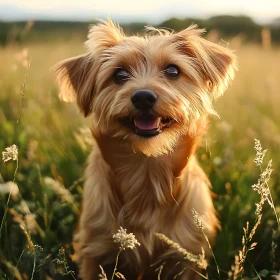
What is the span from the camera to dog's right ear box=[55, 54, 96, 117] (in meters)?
2.89

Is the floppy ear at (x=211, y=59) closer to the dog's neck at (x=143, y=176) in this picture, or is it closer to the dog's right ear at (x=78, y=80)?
the dog's neck at (x=143, y=176)

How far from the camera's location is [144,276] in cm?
289

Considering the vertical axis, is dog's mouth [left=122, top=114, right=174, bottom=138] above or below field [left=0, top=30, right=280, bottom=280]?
above

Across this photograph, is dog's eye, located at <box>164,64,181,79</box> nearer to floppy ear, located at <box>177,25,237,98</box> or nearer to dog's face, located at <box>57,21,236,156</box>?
dog's face, located at <box>57,21,236,156</box>

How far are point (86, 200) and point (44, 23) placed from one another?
14260 millimetres

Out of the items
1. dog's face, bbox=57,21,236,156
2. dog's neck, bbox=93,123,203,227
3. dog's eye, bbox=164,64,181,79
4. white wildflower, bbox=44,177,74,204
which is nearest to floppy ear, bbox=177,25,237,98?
dog's face, bbox=57,21,236,156

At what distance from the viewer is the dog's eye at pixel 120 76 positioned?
9.04 ft

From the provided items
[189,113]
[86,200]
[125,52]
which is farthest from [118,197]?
[125,52]

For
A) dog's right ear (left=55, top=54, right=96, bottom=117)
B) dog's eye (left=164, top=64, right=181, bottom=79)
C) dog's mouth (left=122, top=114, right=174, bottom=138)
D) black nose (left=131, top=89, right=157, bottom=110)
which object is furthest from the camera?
dog's right ear (left=55, top=54, right=96, bottom=117)

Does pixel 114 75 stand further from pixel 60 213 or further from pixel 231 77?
pixel 60 213

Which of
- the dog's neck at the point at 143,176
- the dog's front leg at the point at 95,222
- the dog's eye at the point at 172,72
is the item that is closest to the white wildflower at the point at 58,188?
the dog's front leg at the point at 95,222

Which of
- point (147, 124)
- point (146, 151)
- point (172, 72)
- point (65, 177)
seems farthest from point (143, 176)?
point (65, 177)

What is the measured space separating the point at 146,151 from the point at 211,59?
26.3 inches

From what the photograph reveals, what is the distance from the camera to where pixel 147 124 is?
2611 mm
